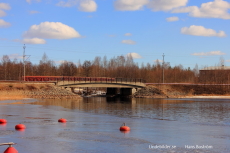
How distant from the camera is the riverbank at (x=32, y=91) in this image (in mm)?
83056

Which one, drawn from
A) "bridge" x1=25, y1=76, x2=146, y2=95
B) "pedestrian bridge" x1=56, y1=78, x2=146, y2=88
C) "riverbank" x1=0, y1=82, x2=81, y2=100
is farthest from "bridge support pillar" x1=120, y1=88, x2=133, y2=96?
"riverbank" x1=0, y1=82, x2=81, y2=100

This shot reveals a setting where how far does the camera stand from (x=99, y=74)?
6944 inches

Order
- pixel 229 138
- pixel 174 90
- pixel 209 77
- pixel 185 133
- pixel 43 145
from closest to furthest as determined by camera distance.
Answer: pixel 43 145
pixel 229 138
pixel 185 133
pixel 174 90
pixel 209 77

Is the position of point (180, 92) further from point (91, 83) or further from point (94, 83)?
point (91, 83)

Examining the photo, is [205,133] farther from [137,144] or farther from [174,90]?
[174,90]

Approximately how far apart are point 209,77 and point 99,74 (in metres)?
58.4

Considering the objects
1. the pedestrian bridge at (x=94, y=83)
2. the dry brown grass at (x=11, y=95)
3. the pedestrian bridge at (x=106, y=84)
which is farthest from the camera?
the pedestrian bridge at (x=106, y=84)

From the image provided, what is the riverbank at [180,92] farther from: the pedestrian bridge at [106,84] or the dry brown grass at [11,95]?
the dry brown grass at [11,95]

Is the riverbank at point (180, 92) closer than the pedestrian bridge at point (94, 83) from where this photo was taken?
No

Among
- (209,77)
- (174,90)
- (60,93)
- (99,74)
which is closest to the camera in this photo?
(60,93)

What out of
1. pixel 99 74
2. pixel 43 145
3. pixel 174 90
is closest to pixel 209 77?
pixel 174 90

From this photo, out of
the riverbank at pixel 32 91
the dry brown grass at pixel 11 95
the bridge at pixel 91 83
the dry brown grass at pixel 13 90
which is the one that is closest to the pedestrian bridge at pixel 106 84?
the bridge at pixel 91 83

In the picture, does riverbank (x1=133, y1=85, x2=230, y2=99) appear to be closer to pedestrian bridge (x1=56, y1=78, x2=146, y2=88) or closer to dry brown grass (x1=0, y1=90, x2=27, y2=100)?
pedestrian bridge (x1=56, y1=78, x2=146, y2=88)

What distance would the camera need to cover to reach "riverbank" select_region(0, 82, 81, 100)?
8306cm
